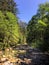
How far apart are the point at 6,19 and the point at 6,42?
10.5 feet

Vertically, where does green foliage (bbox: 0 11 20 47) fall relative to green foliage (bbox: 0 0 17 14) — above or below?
below

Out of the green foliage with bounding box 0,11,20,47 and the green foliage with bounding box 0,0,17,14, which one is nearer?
the green foliage with bounding box 0,11,20,47

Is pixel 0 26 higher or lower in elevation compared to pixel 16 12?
lower

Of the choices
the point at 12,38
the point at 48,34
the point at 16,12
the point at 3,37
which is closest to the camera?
the point at 48,34

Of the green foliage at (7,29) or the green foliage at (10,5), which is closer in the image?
the green foliage at (7,29)

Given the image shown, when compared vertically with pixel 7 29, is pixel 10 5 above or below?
above

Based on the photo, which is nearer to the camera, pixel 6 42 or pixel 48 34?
pixel 48 34

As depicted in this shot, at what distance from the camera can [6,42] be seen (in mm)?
29141

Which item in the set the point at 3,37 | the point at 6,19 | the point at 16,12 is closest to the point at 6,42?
the point at 3,37

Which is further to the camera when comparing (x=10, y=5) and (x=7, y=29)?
(x=10, y=5)

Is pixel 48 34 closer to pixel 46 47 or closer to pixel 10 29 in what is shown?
pixel 46 47

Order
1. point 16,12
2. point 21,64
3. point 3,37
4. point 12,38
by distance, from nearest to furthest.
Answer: point 21,64 < point 3,37 < point 12,38 < point 16,12

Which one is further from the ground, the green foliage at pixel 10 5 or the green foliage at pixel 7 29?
the green foliage at pixel 10 5

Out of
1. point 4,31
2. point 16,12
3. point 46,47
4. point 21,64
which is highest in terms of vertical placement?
point 16,12
